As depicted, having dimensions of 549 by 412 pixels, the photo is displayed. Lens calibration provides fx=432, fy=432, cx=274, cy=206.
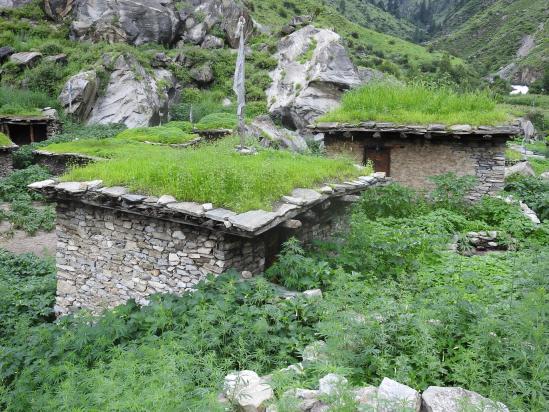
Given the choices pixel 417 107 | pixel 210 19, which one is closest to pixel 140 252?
pixel 417 107

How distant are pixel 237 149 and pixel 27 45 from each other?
29246 mm

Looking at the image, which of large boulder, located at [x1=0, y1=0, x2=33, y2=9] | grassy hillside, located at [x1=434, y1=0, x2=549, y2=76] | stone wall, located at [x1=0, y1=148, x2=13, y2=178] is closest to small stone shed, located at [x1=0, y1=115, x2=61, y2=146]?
stone wall, located at [x1=0, y1=148, x2=13, y2=178]

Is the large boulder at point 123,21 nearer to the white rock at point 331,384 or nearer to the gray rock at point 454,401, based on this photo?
the white rock at point 331,384

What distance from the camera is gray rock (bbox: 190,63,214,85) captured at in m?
33.4

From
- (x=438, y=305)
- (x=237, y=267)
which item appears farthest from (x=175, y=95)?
(x=438, y=305)

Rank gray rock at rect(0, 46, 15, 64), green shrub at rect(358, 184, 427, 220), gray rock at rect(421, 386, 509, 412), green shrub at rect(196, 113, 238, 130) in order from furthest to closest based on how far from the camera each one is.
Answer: gray rock at rect(0, 46, 15, 64) → green shrub at rect(196, 113, 238, 130) → green shrub at rect(358, 184, 427, 220) → gray rock at rect(421, 386, 509, 412)

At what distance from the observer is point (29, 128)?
25.0 m

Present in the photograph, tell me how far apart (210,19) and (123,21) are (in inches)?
307

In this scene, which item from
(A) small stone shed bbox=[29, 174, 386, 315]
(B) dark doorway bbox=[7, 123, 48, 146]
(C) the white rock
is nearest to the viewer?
(C) the white rock

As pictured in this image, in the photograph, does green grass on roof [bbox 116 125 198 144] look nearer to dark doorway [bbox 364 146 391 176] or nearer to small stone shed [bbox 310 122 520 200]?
small stone shed [bbox 310 122 520 200]

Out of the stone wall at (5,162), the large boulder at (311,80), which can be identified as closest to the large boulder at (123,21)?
the large boulder at (311,80)

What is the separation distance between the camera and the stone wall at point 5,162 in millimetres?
19156

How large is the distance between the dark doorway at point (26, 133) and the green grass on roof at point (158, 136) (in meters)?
6.81

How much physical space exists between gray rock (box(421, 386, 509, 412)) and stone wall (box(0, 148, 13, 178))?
20785mm
